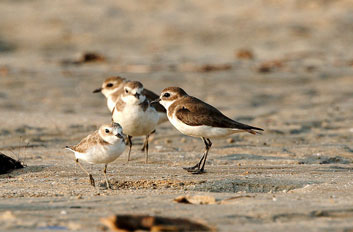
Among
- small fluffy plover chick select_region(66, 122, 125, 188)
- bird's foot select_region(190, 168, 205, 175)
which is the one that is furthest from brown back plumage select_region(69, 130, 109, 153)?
bird's foot select_region(190, 168, 205, 175)

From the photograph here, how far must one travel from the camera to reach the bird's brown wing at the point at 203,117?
7.42m

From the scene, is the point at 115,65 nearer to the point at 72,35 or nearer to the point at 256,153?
the point at 72,35

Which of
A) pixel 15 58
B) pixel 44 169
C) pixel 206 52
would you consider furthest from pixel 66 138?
pixel 206 52

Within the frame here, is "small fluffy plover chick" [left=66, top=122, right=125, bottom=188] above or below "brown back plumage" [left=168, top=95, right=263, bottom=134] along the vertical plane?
below

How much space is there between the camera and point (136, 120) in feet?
27.6

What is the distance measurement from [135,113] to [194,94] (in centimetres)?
590

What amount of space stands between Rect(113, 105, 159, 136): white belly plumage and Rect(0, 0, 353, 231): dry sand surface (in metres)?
0.38

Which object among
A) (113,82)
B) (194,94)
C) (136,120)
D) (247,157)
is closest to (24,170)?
(136,120)

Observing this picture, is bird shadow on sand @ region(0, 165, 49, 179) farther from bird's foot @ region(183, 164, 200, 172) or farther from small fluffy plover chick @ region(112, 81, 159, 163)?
bird's foot @ region(183, 164, 200, 172)

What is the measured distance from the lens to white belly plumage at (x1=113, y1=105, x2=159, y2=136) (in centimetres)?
845

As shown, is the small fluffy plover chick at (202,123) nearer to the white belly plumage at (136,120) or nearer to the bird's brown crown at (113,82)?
the white belly plumage at (136,120)

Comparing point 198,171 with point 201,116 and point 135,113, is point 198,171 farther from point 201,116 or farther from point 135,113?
point 135,113

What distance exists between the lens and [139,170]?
7.28m


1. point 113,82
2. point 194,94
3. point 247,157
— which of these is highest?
point 194,94
